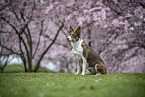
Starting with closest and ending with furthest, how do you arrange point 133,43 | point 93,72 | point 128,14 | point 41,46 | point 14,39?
point 93,72
point 128,14
point 133,43
point 14,39
point 41,46

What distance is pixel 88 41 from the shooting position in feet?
58.1

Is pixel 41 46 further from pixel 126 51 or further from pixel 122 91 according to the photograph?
pixel 122 91

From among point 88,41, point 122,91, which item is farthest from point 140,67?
point 122,91

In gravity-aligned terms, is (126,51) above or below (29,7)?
below

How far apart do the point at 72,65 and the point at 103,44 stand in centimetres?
1099

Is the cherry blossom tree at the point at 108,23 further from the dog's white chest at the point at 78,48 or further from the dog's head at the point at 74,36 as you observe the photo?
the dog's white chest at the point at 78,48

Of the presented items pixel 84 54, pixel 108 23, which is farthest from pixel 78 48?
pixel 108 23

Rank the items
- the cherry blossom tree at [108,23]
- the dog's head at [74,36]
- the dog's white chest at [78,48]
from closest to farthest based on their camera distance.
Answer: the dog's head at [74,36] → the dog's white chest at [78,48] → the cherry blossom tree at [108,23]

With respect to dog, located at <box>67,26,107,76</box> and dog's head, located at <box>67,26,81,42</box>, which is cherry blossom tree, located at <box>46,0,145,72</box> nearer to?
dog's head, located at <box>67,26,81,42</box>

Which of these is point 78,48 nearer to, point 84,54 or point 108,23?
point 84,54

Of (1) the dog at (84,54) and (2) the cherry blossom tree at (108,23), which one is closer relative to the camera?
(1) the dog at (84,54)

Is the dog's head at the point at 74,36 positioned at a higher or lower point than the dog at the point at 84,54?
higher

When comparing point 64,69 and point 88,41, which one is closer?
point 88,41

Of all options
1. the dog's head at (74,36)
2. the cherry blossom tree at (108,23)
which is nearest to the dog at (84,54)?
the dog's head at (74,36)
